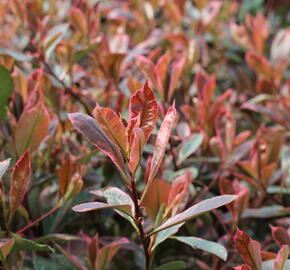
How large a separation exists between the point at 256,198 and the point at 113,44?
645 mm

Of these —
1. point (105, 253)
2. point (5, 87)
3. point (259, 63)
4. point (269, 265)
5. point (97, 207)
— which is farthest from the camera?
point (259, 63)

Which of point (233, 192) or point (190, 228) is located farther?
point (190, 228)

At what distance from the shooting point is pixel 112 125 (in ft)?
2.83

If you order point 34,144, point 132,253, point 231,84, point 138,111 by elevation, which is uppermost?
point 138,111

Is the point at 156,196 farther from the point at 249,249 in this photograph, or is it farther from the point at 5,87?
the point at 5,87

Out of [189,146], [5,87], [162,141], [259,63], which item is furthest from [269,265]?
[259,63]

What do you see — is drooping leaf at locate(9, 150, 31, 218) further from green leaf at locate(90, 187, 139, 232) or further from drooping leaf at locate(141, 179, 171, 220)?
drooping leaf at locate(141, 179, 171, 220)

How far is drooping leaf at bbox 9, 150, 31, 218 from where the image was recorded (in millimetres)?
985

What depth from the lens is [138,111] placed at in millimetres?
889

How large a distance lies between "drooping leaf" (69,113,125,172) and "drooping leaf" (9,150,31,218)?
0.55ft

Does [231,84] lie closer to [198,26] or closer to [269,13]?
[198,26]

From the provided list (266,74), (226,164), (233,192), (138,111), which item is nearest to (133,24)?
(266,74)

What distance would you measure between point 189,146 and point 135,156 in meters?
0.46

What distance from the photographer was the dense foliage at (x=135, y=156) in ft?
2.99
